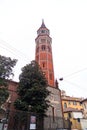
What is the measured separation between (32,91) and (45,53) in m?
27.6

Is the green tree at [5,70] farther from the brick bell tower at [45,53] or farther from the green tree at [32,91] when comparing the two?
the brick bell tower at [45,53]

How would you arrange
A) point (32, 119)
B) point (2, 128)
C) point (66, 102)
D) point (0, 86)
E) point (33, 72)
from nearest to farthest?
point (2, 128) < point (32, 119) < point (0, 86) < point (33, 72) < point (66, 102)

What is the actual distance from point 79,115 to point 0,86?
25.6m

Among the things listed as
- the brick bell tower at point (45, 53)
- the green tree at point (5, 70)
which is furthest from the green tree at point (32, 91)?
the brick bell tower at point (45, 53)

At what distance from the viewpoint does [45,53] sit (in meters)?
47.2

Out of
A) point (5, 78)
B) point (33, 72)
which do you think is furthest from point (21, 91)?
point (5, 78)

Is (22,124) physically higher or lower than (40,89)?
lower

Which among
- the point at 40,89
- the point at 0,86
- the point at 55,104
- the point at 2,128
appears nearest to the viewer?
the point at 2,128

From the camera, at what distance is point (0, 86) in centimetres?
1645

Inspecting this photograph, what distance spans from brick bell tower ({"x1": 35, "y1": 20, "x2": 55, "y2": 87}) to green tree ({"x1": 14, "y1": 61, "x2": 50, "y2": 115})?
59.3 ft

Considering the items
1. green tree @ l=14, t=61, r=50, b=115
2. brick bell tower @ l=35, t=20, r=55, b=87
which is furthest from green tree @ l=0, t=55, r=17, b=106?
brick bell tower @ l=35, t=20, r=55, b=87

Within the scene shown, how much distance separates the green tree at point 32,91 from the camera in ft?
65.6

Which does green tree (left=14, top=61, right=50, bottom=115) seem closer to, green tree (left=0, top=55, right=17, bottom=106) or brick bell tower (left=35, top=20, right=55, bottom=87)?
green tree (left=0, top=55, right=17, bottom=106)

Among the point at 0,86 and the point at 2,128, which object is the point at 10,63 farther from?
the point at 2,128
